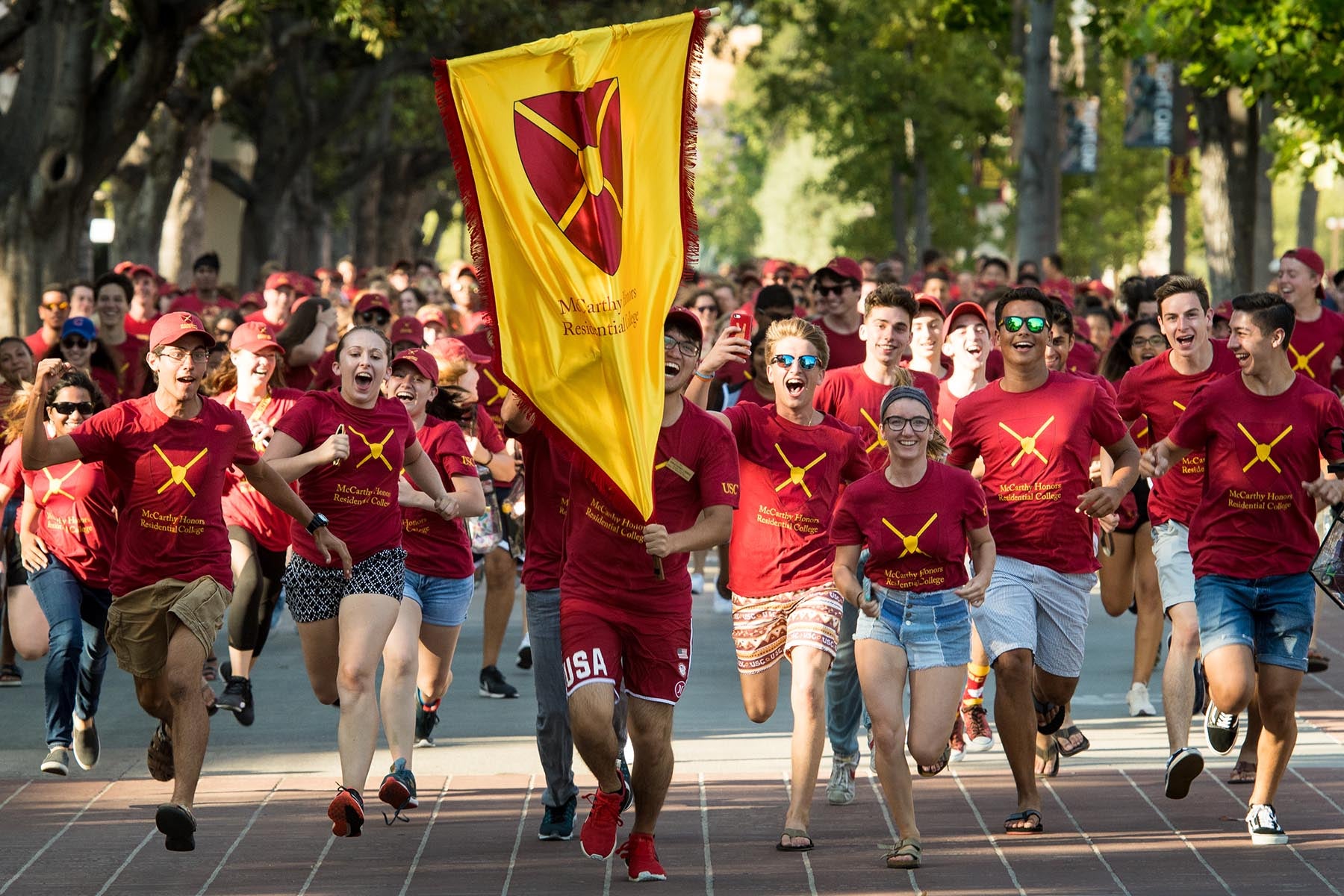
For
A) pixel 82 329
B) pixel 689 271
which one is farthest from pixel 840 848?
pixel 82 329

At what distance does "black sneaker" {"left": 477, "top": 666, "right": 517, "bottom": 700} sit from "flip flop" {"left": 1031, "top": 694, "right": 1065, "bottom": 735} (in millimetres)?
3443

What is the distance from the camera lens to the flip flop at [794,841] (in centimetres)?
783

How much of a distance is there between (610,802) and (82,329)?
6001 millimetres

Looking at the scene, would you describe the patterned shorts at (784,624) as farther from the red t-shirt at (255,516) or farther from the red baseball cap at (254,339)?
the red t-shirt at (255,516)

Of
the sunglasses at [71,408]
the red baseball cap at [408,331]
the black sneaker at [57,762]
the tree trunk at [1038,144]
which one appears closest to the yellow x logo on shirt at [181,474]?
the sunglasses at [71,408]

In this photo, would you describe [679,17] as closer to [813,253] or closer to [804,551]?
[804,551]

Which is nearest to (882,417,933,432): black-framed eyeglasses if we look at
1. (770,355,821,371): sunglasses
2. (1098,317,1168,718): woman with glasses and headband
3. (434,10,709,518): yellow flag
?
(770,355,821,371): sunglasses

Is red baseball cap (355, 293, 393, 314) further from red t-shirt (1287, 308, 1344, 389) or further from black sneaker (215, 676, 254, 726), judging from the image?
red t-shirt (1287, 308, 1344, 389)

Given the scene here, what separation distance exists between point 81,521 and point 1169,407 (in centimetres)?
495

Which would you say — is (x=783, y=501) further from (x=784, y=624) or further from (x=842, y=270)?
(x=842, y=270)

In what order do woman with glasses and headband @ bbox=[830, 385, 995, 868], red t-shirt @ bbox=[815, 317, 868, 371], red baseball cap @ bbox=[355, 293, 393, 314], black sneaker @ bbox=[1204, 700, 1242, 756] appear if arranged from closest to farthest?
woman with glasses and headband @ bbox=[830, 385, 995, 868] → black sneaker @ bbox=[1204, 700, 1242, 756] → red t-shirt @ bbox=[815, 317, 868, 371] → red baseball cap @ bbox=[355, 293, 393, 314]

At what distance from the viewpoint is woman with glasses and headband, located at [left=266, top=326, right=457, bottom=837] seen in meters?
8.12

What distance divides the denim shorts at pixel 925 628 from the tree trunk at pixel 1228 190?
15723 millimetres

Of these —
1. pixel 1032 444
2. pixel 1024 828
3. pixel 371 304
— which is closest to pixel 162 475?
pixel 1032 444
